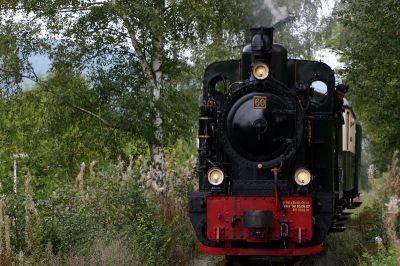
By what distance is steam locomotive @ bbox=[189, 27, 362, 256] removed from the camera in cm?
911

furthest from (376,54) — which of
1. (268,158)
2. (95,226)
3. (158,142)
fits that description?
(95,226)

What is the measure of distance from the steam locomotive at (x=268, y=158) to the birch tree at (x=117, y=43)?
459cm

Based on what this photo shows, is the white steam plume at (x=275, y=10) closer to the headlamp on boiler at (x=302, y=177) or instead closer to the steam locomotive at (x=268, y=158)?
the steam locomotive at (x=268, y=158)

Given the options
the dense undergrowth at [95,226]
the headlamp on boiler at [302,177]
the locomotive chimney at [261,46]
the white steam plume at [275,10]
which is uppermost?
the white steam plume at [275,10]

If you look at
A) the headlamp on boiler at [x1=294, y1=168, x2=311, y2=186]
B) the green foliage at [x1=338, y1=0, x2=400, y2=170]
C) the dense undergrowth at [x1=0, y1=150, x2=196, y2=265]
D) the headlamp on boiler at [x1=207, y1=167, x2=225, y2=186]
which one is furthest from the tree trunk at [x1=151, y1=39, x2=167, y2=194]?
the headlamp on boiler at [x1=294, y1=168, x2=311, y2=186]

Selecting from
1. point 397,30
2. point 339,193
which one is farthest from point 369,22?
point 339,193

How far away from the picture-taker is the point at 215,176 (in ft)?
30.5

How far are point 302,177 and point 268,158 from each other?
1.84 ft

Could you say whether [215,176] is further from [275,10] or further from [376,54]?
[275,10]

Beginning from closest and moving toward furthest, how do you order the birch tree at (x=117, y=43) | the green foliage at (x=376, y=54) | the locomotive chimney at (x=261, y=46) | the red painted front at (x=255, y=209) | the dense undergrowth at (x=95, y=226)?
the dense undergrowth at (x=95, y=226) < the red painted front at (x=255, y=209) < the locomotive chimney at (x=261, y=46) < the green foliage at (x=376, y=54) < the birch tree at (x=117, y=43)

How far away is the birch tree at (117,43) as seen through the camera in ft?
46.3

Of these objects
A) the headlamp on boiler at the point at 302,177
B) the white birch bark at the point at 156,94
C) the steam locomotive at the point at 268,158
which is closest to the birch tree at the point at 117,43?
the white birch bark at the point at 156,94

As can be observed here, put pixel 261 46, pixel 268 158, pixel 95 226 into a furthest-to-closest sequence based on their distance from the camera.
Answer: pixel 95 226
pixel 268 158
pixel 261 46

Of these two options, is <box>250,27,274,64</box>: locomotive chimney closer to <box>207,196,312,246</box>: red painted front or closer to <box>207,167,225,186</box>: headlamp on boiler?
<box>207,167,225,186</box>: headlamp on boiler
